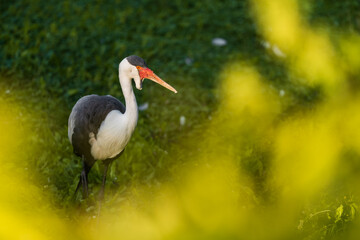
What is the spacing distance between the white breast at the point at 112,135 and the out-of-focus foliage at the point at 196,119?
2.45ft

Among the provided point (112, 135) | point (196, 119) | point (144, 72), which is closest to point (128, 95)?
point (144, 72)

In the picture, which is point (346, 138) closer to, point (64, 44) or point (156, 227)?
point (156, 227)

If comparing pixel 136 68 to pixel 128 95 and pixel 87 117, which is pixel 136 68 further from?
pixel 87 117

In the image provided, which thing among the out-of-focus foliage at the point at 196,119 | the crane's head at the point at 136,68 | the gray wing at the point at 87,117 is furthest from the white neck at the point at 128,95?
the out-of-focus foliage at the point at 196,119

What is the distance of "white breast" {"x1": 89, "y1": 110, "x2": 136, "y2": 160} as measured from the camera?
10.7ft

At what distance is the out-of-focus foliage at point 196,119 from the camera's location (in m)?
3.88

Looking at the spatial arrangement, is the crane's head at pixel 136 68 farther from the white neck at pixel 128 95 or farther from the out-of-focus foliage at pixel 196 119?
the out-of-focus foliage at pixel 196 119

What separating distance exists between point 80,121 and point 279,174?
6.10 feet

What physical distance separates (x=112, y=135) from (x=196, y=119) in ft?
6.35

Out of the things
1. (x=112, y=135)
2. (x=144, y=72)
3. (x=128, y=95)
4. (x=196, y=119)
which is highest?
(x=144, y=72)

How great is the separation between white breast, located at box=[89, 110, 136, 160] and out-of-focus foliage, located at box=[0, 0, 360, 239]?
0.75 metres

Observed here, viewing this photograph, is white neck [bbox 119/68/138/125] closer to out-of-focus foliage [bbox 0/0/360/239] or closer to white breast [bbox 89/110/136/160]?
white breast [bbox 89/110/136/160]

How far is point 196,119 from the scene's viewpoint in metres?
5.12

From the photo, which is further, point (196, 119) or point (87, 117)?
point (196, 119)
